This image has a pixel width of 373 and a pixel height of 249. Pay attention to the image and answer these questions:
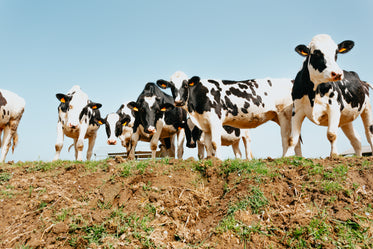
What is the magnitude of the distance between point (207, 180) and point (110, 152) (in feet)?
57.4

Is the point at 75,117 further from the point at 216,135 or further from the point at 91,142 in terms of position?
the point at 216,135

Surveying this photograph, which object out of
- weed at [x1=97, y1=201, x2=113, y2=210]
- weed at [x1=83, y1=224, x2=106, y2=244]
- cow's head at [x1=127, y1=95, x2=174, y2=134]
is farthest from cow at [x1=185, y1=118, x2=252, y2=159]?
weed at [x1=83, y1=224, x2=106, y2=244]

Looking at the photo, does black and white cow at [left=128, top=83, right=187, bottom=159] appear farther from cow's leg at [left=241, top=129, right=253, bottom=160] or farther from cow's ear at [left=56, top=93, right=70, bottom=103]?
cow's leg at [left=241, top=129, right=253, bottom=160]

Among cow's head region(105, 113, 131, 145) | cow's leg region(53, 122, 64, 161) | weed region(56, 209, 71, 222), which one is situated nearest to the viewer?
weed region(56, 209, 71, 222)

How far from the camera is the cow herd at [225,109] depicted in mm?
7746

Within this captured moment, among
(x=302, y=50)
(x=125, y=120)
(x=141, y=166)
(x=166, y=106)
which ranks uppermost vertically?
(x=302, y=50)

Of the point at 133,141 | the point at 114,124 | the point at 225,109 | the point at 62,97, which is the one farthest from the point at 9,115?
the point at 225,109

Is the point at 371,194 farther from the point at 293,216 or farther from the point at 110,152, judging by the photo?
the point at 110,152

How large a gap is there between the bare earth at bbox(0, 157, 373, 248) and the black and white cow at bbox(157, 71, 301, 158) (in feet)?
11.4

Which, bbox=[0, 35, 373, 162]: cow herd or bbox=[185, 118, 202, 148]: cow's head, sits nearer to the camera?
bbox=[0, 35, 373, 162]: cow herd

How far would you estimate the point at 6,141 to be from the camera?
1231cm

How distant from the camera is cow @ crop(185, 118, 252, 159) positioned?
12.9m

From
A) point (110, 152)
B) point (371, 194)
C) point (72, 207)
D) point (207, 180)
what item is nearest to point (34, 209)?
point (72, 207)

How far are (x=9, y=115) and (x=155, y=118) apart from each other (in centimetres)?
609
